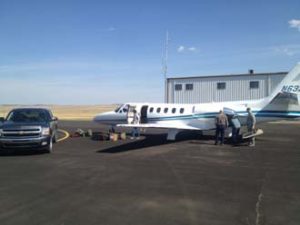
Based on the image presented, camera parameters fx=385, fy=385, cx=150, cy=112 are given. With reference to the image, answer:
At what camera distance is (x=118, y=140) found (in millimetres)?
23453

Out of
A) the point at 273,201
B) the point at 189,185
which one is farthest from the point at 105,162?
the point at 273,201

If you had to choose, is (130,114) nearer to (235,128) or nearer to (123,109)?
(123,109)

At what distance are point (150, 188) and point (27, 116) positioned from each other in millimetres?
10251

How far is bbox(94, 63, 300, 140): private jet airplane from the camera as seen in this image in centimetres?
2184

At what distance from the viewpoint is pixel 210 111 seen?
917 inches

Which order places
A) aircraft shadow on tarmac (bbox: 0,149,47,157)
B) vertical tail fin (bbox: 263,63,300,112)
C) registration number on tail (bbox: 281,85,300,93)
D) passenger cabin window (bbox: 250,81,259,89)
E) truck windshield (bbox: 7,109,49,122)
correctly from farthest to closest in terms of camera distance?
1. passenger cabin window (bbox: 250,81,259,89)
2. registration number on tail (bbox: 281,85,300,93)
3. vertical tail fin (bbox: 263,63,300,112)
4. truck windshield (bbox: 7,109,49,122)
5. aircraft shadow on tarmac (bbox: 0,149,47,157)

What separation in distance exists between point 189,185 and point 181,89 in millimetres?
34546

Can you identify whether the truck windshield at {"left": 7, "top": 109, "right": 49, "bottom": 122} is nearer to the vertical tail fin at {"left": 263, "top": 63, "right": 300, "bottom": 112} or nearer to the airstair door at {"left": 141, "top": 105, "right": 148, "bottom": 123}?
the airstair door at {"left": 141, "top": 105, "right": 148, "bottom": 123}

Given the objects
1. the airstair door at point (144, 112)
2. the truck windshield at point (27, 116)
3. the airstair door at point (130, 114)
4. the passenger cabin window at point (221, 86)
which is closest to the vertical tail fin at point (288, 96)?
the airstair door at point (144, 112)

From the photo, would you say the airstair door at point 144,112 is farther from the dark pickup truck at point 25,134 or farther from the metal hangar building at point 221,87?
the metal hangar building at point 221,87

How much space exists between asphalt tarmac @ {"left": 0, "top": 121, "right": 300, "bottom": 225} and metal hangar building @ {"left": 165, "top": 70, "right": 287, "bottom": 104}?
83.2ft

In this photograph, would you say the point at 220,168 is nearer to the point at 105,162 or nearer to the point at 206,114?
the point at 105,162

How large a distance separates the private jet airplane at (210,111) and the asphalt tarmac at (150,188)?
18.0 ft

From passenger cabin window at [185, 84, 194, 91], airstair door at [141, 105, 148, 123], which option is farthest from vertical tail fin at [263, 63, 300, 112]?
passenger cabin window at [185, 84, 194, 91]
